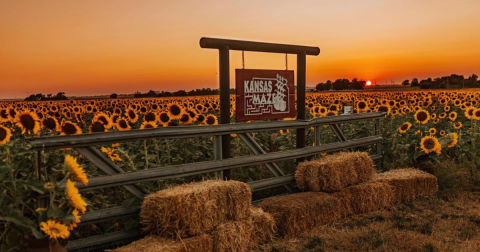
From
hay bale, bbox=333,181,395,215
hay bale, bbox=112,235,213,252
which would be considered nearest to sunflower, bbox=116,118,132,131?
hay bale, bbox=112,235,213,252

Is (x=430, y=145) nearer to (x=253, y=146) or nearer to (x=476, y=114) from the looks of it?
(x=476, y=114)

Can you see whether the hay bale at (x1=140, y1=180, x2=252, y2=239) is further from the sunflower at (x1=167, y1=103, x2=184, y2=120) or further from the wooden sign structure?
the sunflower at (x1=167, y1=103, x2=184, y2=120)

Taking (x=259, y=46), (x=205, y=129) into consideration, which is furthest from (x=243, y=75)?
(x=205, y=129)

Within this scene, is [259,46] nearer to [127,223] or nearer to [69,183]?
[127,223]

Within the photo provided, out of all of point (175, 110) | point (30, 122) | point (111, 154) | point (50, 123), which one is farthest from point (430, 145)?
point (30, 122)

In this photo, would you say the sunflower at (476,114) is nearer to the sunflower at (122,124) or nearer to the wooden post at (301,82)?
the wooden post at (301,82)

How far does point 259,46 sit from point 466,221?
13.2ft

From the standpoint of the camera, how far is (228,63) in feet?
21.7

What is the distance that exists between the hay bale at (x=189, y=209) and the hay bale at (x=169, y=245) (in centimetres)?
8

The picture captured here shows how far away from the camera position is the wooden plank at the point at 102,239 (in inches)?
195

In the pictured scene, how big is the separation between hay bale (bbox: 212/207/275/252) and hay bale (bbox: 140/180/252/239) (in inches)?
4.7

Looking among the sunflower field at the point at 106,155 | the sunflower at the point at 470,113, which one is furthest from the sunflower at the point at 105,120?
the sunflower at the point at 470,113

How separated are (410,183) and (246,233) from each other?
12.9 ft

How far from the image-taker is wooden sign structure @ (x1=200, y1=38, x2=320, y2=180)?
639 cm
